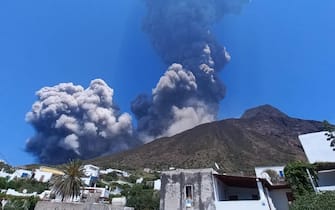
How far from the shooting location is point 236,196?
75.7 feet

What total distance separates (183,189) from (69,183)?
1821 cm

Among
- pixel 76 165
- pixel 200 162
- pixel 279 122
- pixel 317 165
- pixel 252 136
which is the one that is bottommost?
pixel 317 165

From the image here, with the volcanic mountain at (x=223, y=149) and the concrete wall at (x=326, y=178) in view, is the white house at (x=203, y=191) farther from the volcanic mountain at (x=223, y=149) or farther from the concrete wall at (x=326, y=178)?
the volcanic mountain at (x=223, y=149)

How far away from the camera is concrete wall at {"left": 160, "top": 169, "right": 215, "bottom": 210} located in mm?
18719

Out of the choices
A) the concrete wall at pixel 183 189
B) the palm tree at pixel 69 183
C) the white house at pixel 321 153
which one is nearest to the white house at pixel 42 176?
the palm tree at pixel 69 183

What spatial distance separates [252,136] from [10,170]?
4110 inches

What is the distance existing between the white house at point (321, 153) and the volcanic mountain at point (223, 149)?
4514 centimetres

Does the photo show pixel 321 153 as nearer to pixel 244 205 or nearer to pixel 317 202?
pixel 317 202

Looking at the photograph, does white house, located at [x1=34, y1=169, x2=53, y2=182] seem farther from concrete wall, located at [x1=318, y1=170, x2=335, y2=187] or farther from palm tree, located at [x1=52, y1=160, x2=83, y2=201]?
concrete wall, located at [x1=318, y1=170, x2=335, y2=187]

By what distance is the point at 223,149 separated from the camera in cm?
9388

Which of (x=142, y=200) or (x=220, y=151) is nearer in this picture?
(x=142, y=200)

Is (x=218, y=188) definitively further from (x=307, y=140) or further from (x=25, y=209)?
(x=25, y=209)

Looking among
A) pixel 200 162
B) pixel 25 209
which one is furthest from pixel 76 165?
pixel 200 162

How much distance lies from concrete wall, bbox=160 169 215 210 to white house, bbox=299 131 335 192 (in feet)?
32.1
